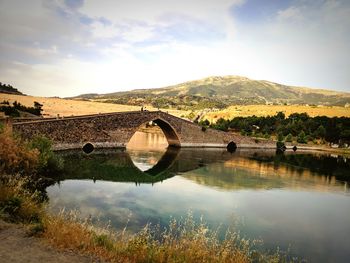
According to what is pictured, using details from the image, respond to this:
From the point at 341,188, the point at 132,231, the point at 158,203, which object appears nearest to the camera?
the point at 132,231

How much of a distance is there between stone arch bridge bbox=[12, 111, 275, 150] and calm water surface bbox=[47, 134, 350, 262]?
2214mm

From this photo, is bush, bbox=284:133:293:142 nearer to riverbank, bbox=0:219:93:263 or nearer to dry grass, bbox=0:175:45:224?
dry grass, bbox=0:175:45:224

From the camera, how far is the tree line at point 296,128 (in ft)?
229

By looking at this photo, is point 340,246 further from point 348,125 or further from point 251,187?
point 348,125

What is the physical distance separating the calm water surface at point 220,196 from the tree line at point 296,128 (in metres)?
31.0

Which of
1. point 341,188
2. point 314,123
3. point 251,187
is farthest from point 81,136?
point 314,123

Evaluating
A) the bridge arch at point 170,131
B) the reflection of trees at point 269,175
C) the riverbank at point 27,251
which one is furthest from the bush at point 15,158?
the bridge arch at point 170,131

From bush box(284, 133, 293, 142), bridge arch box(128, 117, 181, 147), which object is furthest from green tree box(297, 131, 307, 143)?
bridge arch box(128, 117, 181, 147)

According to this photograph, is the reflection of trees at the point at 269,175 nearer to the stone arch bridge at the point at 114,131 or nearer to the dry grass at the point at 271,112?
the stone arch bridge at the point at 114,131

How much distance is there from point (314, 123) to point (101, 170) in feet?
190

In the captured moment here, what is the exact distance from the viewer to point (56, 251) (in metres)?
8.81

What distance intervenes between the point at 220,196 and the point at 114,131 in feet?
69.3

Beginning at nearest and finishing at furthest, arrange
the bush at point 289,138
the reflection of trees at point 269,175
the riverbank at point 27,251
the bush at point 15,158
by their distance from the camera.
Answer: the riverbank at point 27,251 < the bush at point 15,158 < the reflection of trees at point 269,175 < the bush at point 289,138

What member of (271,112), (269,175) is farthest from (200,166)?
(271,112)
